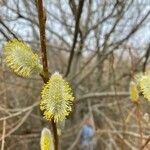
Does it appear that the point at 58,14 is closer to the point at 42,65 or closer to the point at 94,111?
the point at 94,111

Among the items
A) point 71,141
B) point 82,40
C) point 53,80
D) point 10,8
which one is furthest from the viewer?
point 71,141

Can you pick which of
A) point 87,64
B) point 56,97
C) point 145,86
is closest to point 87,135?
point 87,64

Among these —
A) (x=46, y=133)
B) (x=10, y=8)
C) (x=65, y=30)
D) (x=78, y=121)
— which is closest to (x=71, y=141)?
(x=78, y=121)

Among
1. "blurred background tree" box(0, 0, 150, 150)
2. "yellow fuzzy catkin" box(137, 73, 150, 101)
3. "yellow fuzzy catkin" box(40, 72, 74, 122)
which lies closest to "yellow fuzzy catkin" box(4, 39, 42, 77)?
"yellow fuzzy catkin" box(40, 72, 74, 122)

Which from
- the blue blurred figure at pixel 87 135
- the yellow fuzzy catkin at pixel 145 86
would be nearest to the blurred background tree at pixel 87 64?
the blue blurred figure at pixel 87 135

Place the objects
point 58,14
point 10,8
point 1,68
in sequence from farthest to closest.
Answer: point 58,14 → point 10,8 → point 1,68

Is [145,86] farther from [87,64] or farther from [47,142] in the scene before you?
[87,64]
